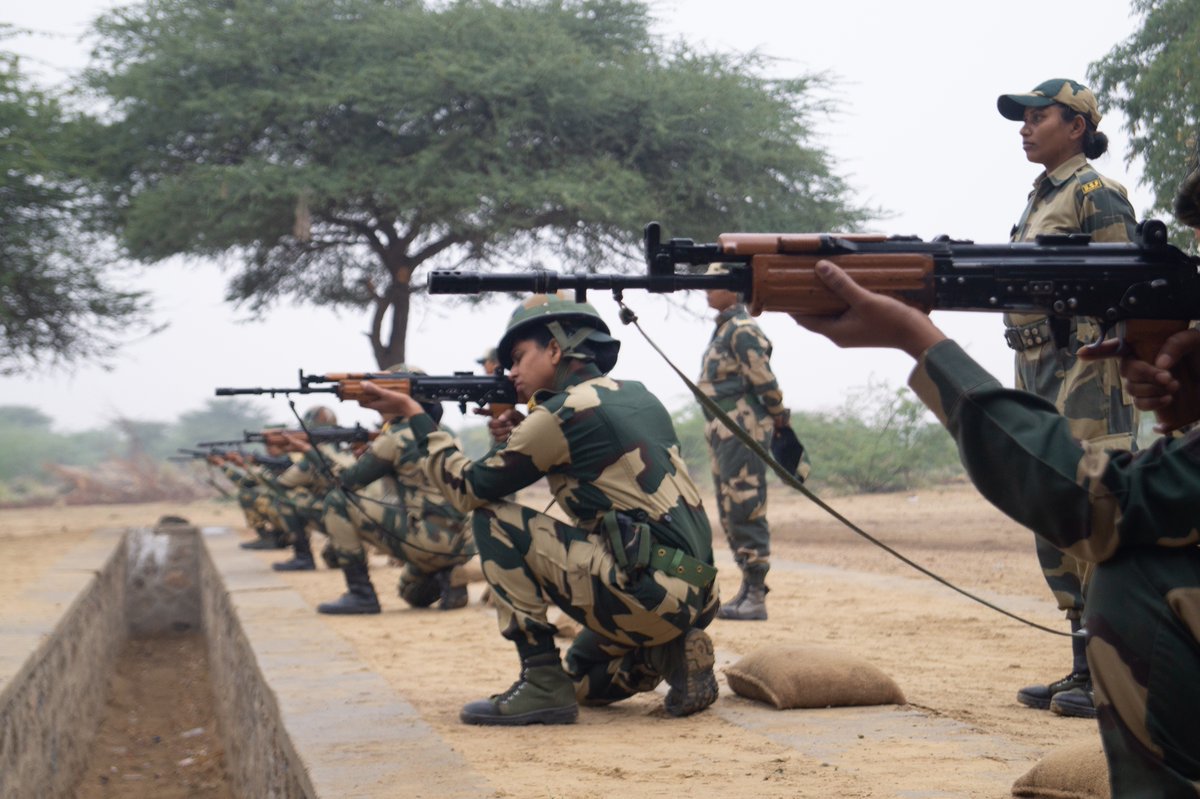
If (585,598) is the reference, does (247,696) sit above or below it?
below

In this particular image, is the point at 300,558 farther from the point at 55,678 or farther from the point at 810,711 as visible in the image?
the point at 810,711

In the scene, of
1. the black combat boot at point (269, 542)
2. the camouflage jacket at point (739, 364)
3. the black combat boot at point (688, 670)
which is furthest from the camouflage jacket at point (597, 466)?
the black combat boot at point (269, 542)

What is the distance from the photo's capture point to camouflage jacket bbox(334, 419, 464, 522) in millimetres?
8727

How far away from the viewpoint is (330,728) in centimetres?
447

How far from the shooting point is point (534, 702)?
4.70 m

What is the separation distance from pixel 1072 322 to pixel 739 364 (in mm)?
3877

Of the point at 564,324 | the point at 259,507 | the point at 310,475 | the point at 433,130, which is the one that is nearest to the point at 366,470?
the point at 310,475

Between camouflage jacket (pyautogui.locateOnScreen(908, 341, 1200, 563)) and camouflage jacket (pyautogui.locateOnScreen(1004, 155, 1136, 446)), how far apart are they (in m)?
2.23

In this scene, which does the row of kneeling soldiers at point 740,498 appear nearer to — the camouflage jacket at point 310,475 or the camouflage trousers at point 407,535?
the camouflage trousers at point 407,535

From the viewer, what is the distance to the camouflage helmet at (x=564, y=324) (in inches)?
195

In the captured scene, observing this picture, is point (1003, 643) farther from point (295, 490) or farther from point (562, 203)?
point (562, 203)

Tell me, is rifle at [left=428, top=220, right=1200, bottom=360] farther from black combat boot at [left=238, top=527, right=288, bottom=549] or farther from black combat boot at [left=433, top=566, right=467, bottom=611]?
black combat boot at [left=238, top=527, right=288, bottom=549]

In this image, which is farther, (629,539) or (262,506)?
(262,506)

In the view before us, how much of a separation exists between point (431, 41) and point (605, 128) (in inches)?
106
